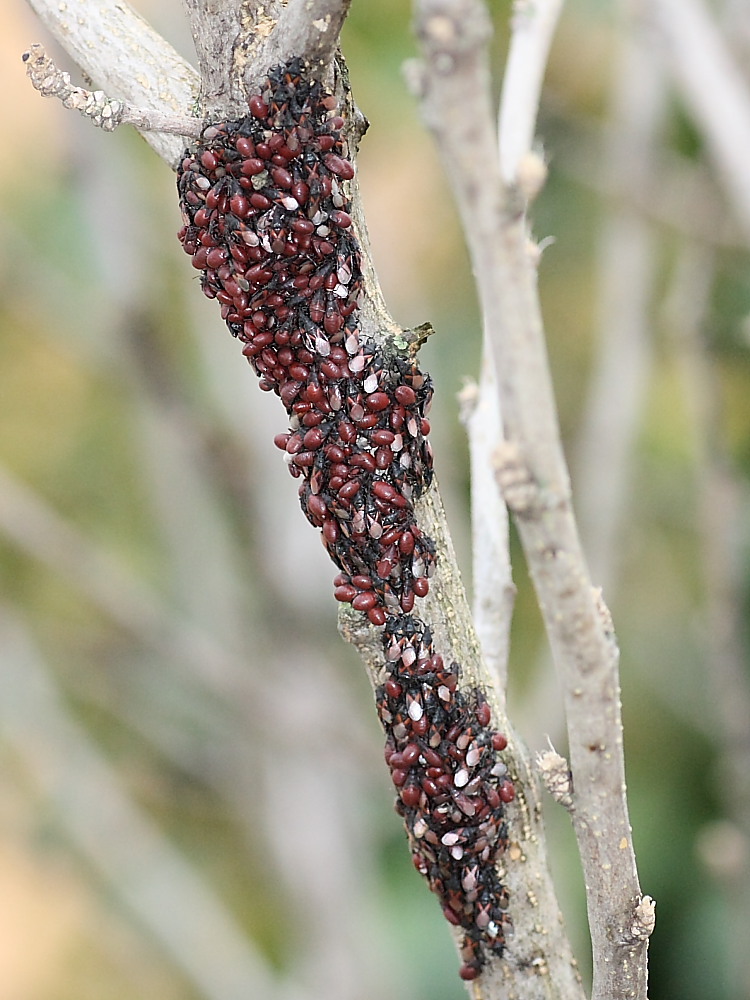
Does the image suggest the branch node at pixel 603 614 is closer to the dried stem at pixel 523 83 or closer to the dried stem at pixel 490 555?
the dried stem at pixel 490 555

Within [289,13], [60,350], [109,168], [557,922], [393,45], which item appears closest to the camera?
[289,13]

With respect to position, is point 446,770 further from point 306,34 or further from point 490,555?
point 306,34

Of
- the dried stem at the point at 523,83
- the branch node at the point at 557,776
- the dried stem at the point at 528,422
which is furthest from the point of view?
the dried stem at the point at 523,83

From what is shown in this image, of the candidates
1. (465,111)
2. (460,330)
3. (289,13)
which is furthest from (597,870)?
(460,330)

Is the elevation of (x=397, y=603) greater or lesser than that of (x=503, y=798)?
greater

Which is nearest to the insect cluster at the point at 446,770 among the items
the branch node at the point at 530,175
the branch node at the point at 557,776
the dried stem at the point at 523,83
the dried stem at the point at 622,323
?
the branch node at the point at 557,776

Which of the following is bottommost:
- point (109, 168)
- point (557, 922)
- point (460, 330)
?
point (557, 922)

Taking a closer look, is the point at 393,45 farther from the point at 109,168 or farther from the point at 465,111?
the point at 465,111

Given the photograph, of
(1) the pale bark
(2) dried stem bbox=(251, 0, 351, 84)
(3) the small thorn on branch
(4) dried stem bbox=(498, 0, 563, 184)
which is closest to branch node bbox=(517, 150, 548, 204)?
(1) the pale bark
